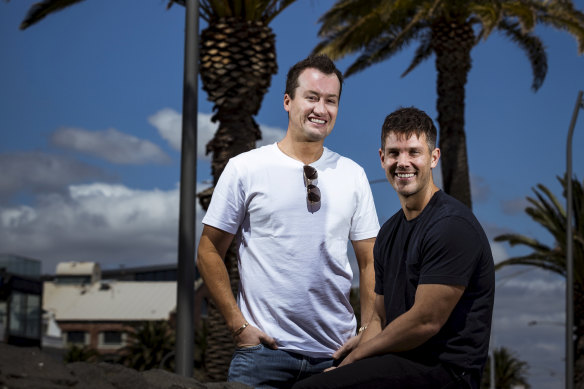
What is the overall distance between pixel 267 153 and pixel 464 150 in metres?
14.8

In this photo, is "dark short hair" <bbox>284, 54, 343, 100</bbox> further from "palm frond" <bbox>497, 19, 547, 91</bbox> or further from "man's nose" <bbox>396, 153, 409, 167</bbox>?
"palm frond" <bbox>497, 19, 547, 91</bbox>

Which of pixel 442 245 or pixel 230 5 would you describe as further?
pixel 230 5

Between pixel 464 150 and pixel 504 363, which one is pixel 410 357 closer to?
pixel 464 150

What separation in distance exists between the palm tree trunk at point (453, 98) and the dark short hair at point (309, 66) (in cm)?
1397

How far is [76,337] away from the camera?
205 ft

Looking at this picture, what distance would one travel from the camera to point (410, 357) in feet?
8.95

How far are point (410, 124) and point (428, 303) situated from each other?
0.65 metres

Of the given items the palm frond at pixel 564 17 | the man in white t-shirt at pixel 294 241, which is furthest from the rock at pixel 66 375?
the palm frond at pixel 564 17

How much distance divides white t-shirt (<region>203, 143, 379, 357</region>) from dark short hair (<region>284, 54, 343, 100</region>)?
1.00ft

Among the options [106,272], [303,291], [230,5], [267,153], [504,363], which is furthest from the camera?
[106,272]

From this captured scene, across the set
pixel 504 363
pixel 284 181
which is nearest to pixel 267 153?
pixel 284 181

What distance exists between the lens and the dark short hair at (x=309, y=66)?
136 inches

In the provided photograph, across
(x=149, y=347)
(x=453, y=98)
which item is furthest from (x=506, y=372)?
(x=453, y=98)

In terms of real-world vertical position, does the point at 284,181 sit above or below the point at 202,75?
below
